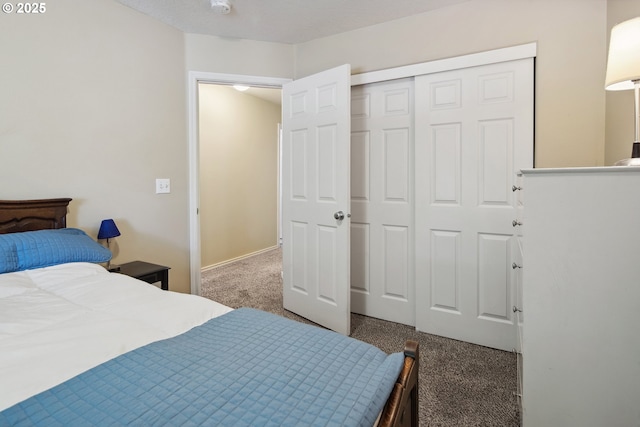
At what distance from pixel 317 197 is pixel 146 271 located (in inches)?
52.2

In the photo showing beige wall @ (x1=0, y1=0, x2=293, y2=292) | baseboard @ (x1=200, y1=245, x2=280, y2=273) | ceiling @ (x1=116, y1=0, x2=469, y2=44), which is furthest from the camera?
baseboard @ (x1=200, y1=245, x2=280, y2=273)

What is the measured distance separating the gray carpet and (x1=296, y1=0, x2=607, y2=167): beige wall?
4.39 ft

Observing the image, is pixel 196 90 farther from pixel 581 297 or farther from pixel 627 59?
pixel 581 297

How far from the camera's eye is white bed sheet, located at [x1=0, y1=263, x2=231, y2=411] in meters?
0.80

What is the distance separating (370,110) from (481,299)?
1.68 meters

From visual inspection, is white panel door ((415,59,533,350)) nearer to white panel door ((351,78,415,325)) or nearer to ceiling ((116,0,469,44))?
white panel door ((351,78,415,325))

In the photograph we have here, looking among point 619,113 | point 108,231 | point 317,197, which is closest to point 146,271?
point 108,231

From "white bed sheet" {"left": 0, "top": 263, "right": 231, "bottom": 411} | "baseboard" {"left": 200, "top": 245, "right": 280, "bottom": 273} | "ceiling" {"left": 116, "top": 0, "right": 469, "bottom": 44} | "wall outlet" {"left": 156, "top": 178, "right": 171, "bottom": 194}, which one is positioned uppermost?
"ceiling" {"left": 116, "top": 0, "right": 469, "bottom": 44}

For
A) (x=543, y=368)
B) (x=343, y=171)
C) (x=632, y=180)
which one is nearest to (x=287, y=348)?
(x=543, y=368)

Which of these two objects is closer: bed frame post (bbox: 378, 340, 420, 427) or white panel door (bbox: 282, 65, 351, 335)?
bed frame post (bbox: 378, 340, 420, 427)

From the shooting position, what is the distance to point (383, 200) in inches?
109

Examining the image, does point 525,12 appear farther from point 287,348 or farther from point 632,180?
point 287,348

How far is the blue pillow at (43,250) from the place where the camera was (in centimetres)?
159

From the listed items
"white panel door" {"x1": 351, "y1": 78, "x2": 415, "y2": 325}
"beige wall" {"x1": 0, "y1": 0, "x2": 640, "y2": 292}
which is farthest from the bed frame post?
"beige wall" {"x1": 0, "y1": 0, "x2": 640, "y2": 292}
